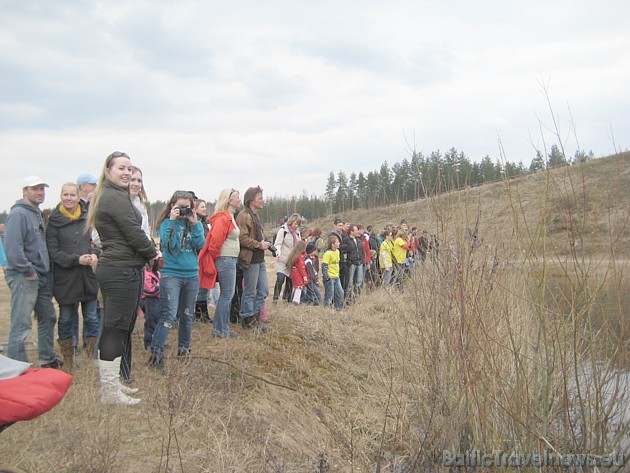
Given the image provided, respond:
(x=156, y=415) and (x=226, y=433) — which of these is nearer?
(x=226, y=433)

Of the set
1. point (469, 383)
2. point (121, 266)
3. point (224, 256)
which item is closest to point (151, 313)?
point (224, 256)

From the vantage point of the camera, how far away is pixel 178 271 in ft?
15.6

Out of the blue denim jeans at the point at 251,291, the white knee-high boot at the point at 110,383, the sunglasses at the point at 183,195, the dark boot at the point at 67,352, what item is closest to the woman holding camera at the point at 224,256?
the blue denim jeans at the point at 251,291

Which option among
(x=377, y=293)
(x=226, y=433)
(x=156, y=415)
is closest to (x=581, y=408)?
(x=226, y=433)

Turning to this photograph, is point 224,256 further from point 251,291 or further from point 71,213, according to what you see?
point 71,213

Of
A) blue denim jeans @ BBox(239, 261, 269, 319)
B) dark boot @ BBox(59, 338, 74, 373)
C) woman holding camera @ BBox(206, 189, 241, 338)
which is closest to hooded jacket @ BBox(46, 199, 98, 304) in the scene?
dark boot @ BBox(59, 338, 74, 373)

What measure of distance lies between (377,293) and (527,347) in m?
6.67

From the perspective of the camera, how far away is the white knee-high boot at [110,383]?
12.0 ft

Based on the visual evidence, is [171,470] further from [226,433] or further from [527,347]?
[527,347]

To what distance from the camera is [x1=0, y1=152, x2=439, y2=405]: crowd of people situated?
3.81 m

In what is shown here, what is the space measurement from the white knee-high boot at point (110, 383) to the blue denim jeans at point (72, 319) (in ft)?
4.27

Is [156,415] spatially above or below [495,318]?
below

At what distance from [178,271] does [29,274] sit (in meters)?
1.29

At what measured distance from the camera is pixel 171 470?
288 centimetres
